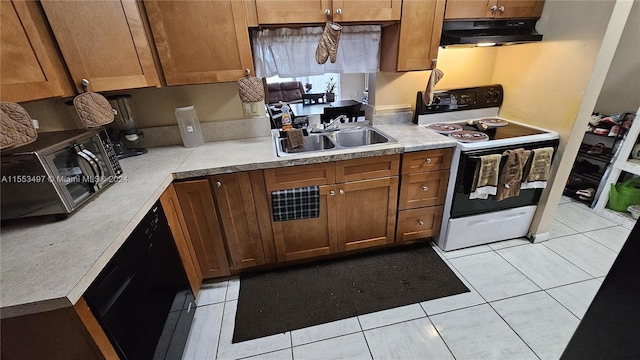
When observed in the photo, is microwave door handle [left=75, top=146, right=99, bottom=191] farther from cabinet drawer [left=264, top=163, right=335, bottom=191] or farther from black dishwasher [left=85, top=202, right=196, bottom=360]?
cabinet drawer [left=264, top=163, right=335, bottom=191]

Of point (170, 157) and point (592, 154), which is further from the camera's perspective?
point (592, 154)

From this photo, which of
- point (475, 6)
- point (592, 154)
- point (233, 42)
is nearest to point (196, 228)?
point (233, 42)

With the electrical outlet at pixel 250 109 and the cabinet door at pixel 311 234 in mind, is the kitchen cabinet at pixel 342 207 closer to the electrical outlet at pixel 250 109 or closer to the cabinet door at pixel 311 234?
the cabinet door at pixel 311 234

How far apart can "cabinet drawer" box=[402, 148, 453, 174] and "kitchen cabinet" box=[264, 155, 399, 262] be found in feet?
0.27

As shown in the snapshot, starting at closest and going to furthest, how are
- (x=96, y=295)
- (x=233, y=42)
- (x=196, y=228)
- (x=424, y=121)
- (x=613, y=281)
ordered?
1. (x=613, y=281)
2. (x=96, y=295)
3. (x=233, y=42)
4. (x=196, y=228)
5. (x=424, y=121)

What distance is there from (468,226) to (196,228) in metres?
1.96

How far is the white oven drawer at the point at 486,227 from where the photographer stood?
2.00 meters

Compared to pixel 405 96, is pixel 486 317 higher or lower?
lower

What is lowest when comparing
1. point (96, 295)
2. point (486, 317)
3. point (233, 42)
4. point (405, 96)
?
point (486, 317)

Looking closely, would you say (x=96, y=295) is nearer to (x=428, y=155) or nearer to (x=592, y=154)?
(x=428, y=155)

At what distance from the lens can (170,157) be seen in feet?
5.63

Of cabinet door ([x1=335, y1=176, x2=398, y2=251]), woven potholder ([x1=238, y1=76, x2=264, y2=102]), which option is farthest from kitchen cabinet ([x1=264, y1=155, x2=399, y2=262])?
woven potholder ([x1=238, y1=76, x2=264, y2=102])

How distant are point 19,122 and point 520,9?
2.79 meters

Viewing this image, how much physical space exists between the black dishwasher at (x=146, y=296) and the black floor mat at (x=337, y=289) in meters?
0.40
